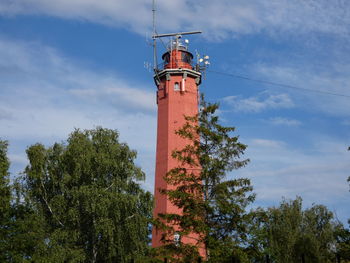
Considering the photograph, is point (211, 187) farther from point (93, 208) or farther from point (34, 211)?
point (34, 211)

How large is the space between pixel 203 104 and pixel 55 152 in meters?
14.8

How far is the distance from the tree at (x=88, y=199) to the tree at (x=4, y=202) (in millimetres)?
1255

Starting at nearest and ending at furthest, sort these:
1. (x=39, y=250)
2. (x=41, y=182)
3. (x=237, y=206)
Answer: (x=237, y=206) → (x=39, y=250) → (x=41, y=182)

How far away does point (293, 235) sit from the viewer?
43.9m

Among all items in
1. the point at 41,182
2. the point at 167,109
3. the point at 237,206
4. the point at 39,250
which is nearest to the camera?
the point at 237,206

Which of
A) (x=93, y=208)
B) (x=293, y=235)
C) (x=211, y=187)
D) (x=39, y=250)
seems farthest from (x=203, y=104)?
(x=293, y=235)

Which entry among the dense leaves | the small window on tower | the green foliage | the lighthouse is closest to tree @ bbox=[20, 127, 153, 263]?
the dense leaves

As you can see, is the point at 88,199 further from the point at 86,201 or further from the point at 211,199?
the point at 211,199

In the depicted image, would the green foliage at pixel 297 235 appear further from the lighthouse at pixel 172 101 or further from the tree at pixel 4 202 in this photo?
the tree at pixel 4 202

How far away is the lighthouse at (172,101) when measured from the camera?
1523 inches

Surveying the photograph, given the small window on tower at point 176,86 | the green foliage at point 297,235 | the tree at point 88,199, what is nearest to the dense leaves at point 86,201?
the tree at point 88,199

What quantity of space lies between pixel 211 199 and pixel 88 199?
1180 centimetres

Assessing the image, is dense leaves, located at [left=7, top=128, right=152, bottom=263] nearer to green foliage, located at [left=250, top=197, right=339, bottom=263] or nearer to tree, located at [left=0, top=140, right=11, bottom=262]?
tree, located at [left=0, top=140, right=11, bottom=262]

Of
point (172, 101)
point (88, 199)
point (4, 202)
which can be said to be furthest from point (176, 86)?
point (4, 202)
